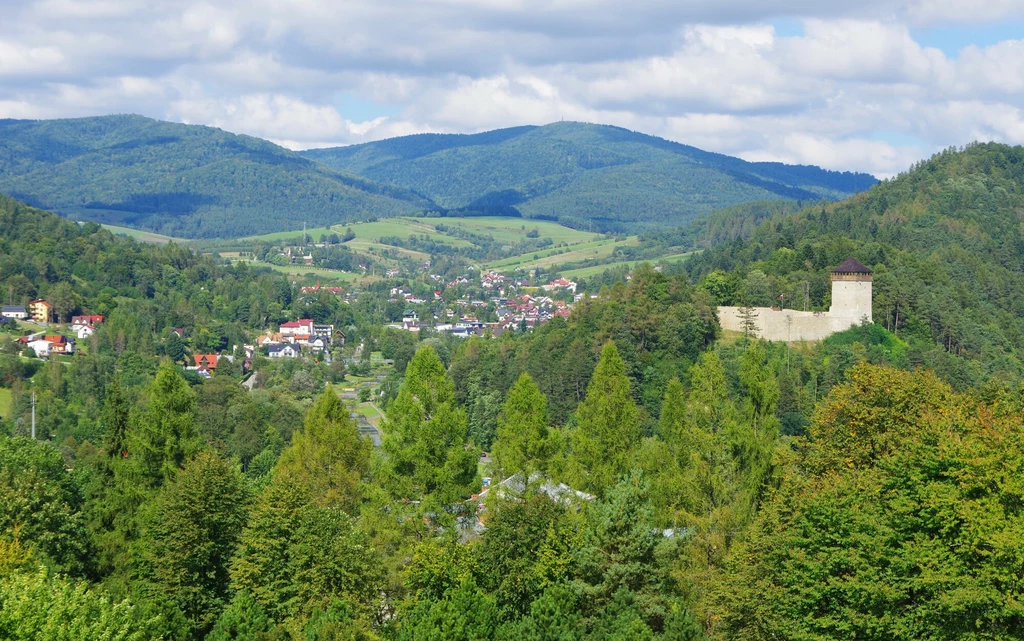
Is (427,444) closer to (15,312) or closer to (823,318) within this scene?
(823,318)

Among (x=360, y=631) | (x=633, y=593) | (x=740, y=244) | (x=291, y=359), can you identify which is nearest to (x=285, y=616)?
(x=360, y=631)

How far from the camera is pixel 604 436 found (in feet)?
128

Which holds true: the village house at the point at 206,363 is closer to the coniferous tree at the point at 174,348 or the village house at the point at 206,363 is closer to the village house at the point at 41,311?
the coniferous tree at the point at 174,348

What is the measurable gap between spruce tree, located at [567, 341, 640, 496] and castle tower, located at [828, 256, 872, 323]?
50.8 metres

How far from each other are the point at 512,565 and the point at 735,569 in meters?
5.66

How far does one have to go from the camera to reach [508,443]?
36188mm

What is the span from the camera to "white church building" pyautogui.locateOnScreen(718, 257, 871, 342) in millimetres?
86562

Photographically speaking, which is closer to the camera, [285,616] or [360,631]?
[360,631]

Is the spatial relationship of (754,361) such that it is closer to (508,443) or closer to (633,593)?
(508,443)

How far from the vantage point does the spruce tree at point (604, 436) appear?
1512 inches

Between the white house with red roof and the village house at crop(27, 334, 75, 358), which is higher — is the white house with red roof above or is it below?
below

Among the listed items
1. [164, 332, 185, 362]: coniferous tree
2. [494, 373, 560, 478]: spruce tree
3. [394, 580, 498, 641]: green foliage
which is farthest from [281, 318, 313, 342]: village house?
[394, 580, 498, 641]: green foliage

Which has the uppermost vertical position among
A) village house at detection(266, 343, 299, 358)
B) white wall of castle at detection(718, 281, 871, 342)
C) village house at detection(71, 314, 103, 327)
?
white wall of castle at detection(718, 281, 871, 342)

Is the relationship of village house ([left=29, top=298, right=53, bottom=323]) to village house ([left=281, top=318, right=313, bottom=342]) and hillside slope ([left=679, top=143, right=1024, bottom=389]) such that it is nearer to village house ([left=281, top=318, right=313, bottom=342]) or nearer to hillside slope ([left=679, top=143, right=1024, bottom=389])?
village house ([left=281, top=318, right=313, bottom=342])
